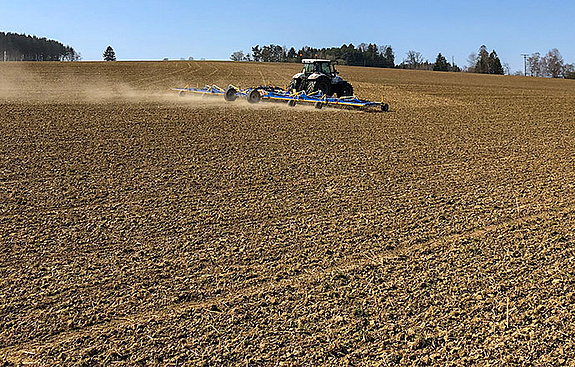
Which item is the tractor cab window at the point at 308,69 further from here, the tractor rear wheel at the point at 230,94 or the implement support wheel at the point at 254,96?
the tractor rear wheel at the point at 230,94

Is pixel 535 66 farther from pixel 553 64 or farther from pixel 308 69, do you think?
pixel 308 69

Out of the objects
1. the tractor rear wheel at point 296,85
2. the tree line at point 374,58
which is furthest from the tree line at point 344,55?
the tractor rear wheel at point 296,85

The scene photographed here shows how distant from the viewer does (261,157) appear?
35.3 feet

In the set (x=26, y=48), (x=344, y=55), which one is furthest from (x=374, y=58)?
(x=26, y=48)

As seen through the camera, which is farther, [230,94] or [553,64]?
[553,64]

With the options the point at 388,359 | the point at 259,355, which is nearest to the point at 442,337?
the point at 388,359

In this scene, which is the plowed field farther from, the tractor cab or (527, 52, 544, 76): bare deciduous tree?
(527, 52, 544, 76): bare deciduous tree

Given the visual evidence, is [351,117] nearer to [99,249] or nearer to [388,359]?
[99,249]

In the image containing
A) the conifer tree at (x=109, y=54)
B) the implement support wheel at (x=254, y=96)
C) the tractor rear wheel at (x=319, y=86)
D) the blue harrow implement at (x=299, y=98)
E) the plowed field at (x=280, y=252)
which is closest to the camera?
the plowed field at (x=280, y=252)

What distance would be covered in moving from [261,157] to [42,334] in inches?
273

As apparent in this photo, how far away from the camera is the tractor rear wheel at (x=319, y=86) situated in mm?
19406

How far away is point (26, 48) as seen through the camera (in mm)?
105625

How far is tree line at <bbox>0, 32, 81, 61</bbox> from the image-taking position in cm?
10362

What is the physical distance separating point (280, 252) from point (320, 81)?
47.1 ft
